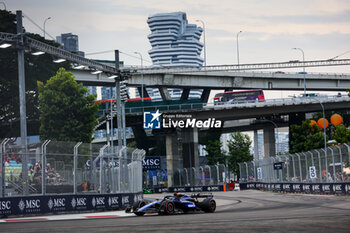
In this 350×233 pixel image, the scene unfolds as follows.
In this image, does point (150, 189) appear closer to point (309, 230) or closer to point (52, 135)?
point (52, 135)

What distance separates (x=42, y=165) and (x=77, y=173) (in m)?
1.95

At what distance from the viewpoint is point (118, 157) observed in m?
28.2

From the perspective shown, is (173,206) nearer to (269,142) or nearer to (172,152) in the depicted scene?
(172,152)

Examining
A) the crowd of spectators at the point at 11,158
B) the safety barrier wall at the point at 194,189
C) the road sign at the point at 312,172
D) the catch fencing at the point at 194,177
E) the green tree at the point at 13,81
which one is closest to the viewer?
the crowd of spectators at the point at 11,158

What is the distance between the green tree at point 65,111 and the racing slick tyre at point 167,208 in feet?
142

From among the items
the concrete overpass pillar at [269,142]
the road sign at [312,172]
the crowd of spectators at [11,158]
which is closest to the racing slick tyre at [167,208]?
the crowd of spectators at [11,158]

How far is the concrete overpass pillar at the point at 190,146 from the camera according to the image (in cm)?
8831

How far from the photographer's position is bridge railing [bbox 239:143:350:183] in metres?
33.5

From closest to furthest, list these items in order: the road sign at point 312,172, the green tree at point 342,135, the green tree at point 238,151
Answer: the road sign at point 312,172 → the green tree at point 342,135 → the green tree at point 238,151

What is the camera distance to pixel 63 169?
79.2ft

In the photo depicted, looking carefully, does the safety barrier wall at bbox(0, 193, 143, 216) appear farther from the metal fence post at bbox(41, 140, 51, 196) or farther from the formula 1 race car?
the formula 1 race car

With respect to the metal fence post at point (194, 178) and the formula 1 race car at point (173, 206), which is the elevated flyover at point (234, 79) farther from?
the formula 1 race car at point (173, 206)

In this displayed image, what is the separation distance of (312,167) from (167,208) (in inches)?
773

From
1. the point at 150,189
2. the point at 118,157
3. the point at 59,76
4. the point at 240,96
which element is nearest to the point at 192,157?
the point at 240,96
